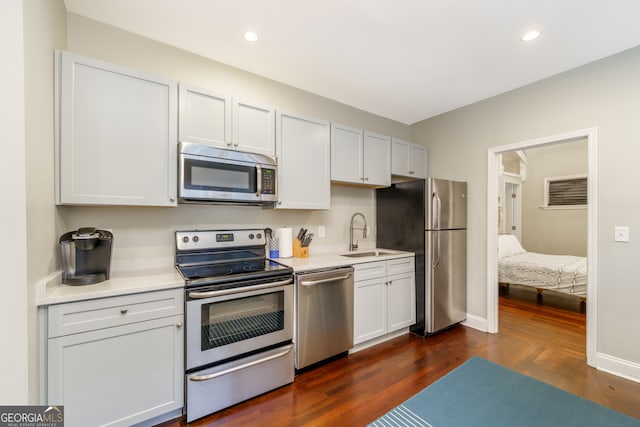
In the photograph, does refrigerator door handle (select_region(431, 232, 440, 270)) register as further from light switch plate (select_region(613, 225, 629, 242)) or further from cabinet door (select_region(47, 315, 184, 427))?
cabinet door (select_region(47, 315, 184, 427))

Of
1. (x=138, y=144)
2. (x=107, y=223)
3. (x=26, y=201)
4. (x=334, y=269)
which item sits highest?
(x=138, y=144)

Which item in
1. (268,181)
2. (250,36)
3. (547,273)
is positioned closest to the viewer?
(250,36)

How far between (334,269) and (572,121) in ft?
8.76

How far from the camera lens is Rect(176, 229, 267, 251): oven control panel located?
2174 mm

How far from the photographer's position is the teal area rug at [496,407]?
1686mm

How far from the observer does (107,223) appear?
1.98 meters

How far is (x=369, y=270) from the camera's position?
2.67m

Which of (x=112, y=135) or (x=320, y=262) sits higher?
(x=112, y=135)

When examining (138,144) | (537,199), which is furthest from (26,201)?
(537,199)

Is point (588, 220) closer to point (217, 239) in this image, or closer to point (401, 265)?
point (401, 265)

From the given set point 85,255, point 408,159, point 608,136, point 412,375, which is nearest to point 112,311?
point 85,255

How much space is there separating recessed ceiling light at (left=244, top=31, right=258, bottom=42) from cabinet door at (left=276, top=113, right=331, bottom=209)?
0.61 m

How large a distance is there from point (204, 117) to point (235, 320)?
1.57 m

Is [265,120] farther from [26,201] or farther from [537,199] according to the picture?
[537,199]
